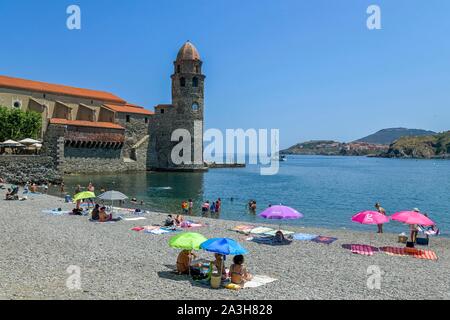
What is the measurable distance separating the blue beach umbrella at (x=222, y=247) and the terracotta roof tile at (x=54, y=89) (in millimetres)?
49798

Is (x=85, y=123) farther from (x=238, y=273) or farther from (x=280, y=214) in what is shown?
(x=238, y=273)

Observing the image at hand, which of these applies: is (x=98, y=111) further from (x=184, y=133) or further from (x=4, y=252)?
(x=4, y=252)

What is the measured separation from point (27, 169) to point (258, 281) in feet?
114

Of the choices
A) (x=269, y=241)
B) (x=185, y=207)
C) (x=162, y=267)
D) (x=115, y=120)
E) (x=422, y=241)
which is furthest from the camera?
(x=115, y=120)

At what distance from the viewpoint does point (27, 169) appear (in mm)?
37875

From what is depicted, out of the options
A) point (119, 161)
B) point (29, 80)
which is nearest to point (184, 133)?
point (119, 161)

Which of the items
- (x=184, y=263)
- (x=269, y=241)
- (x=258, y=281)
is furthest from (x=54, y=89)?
(x=258, y=281)

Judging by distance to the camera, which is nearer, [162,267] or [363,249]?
[162,267]

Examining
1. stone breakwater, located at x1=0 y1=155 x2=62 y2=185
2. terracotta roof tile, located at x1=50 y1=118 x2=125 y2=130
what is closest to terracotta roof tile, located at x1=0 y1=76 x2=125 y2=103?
terracotta roof tile, located at x1=50 y1=118 x2=125 y2=130

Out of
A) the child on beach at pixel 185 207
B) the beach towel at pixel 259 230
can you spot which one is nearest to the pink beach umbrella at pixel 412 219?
the beach towel at pixel 259 230

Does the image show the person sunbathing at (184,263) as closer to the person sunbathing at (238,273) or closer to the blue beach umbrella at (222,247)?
the blue beach umbrella at (222,247)

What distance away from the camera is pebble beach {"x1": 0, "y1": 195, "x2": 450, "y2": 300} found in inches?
334

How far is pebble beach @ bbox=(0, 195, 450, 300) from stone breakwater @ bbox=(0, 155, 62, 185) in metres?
22.7

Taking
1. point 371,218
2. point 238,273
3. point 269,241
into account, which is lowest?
point 269,241
